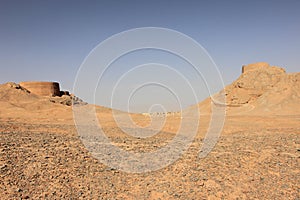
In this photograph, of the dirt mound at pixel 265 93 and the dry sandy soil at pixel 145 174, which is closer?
the dry sandy soil at pixel 145 174

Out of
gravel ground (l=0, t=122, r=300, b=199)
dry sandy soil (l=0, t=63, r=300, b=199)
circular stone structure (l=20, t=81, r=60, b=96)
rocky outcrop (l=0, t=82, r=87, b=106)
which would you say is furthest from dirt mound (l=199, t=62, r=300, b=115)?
circular stone structure (l=20, t=81, r=60, b=96)

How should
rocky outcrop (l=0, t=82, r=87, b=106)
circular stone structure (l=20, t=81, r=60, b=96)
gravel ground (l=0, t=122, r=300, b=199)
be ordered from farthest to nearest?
circular stone structure (l=20, t=81, r=60, b=96), rocky outcrop (l=0, t=82, r=87, b=106), gravel ground (l=0, t=122, r=300, b=199)

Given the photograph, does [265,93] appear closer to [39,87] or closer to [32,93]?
[32,93]

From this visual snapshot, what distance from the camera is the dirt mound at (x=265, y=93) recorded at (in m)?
32.9

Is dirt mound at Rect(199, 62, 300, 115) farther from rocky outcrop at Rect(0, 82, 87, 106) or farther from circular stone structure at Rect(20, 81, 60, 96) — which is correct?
circular stone structure at Rect(20, 81, 60, 96)

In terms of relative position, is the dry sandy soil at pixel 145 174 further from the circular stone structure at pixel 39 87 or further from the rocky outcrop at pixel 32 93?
the circular stone structure at pixel 39 87

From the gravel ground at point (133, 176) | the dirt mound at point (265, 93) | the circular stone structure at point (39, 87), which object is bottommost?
the gravel ground at point (133, 176)

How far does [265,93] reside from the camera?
123 feet

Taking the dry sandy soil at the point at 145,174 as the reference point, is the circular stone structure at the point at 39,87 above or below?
above

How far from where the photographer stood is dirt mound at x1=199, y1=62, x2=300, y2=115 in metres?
32.9

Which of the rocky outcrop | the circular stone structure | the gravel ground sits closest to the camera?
the gravel ground

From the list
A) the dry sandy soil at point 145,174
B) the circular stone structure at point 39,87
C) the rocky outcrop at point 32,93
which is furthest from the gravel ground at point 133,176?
the circular stone structure at point 39,87

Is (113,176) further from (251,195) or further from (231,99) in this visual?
(231,99)

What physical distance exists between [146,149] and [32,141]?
4337 mm
